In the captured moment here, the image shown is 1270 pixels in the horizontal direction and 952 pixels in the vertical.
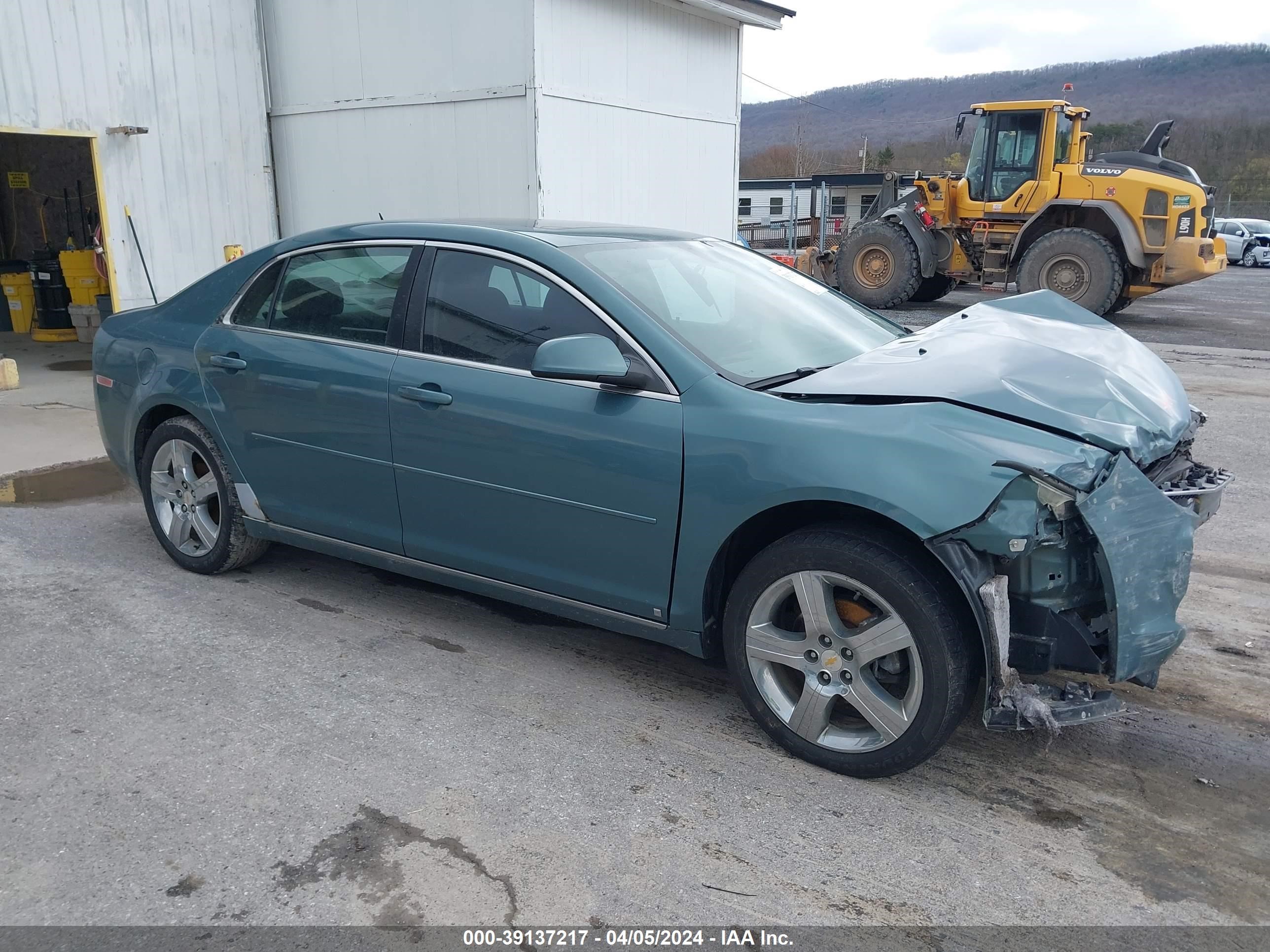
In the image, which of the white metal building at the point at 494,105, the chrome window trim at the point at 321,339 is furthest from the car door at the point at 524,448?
the white metal building at the point at 494,105

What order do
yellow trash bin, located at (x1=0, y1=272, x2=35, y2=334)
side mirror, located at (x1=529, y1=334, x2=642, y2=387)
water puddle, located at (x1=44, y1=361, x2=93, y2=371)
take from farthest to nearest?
yellow trash bin, located at (x1=0, y1=272, x2=35, y2=334) → water puddle, located at (x1=44, y1=361, x2=93, y2=371) → side mirror, located at (x1=529, y1=334, x2=642, y2=387)

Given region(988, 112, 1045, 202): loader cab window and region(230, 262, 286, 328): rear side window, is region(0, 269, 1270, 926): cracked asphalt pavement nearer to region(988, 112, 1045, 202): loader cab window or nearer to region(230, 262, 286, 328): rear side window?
region(230, 262, 286, 328): rear side window

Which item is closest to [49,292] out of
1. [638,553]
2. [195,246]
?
[195,246]

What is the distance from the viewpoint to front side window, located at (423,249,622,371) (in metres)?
3.52

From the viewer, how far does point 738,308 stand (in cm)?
381

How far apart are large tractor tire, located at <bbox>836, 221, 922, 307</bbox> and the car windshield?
1253 centimetres

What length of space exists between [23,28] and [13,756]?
8491 mm

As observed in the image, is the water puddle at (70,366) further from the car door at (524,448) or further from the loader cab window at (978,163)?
the loader cab window at (978,163)

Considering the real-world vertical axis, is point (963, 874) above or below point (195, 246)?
below

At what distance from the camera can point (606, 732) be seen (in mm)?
3318

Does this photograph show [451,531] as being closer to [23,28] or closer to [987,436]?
[987,436]

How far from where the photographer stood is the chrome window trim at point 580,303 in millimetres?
3271

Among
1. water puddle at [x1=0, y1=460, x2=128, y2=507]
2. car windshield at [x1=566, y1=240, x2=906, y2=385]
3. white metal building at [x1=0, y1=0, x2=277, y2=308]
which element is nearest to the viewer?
car windshield at [x1=566, y1=240, x2=906, y2=385]

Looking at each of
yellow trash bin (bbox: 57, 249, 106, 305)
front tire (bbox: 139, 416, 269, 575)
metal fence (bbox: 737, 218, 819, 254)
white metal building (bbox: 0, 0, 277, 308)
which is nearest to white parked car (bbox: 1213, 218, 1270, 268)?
metal fence (bbox: 737, 218, 819, 254)
